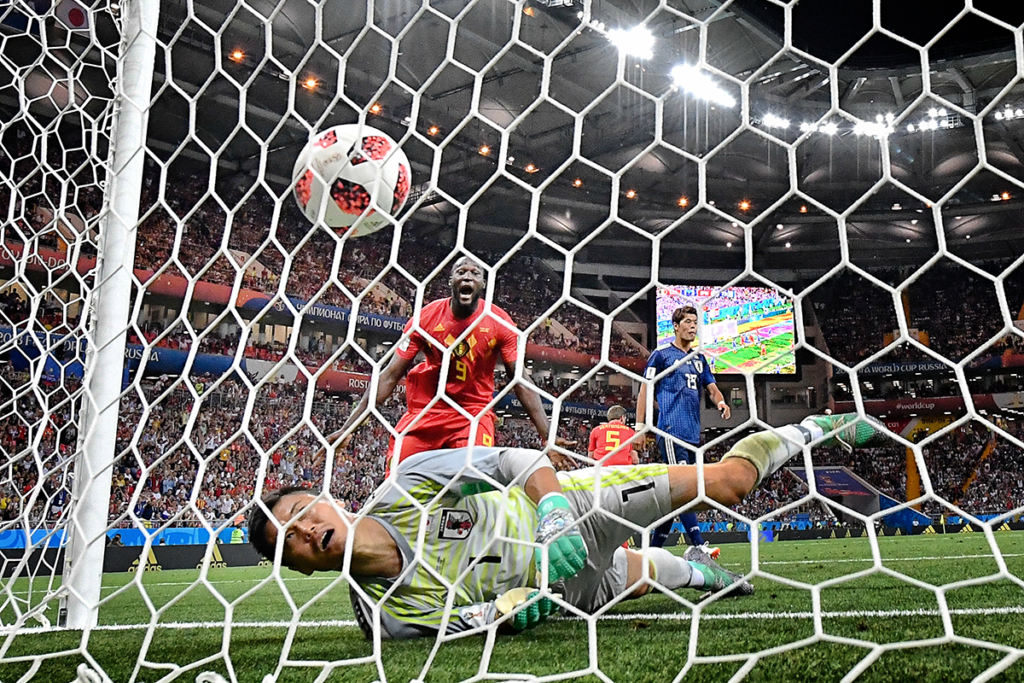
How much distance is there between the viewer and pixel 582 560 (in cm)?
135

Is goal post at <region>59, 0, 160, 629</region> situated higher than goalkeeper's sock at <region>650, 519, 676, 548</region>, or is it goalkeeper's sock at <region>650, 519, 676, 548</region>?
goal post at <region>59, 0, 160, 629</region>

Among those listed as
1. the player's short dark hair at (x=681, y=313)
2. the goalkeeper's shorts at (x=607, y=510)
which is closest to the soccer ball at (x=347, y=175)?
the goalkeeper's shorts at (x=607, y=510)

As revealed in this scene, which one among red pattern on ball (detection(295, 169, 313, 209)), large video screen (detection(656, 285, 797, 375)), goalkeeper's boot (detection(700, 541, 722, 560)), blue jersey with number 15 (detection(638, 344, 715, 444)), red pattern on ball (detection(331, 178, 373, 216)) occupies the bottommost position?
goalkeeper's boot (detection(700, 541, 722, 560))

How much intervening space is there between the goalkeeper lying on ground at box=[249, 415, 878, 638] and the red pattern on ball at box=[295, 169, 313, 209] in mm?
799

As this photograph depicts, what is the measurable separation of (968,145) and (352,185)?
15.8 m

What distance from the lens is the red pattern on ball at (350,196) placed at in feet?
6.44

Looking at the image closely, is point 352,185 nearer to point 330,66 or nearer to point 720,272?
point 330,66

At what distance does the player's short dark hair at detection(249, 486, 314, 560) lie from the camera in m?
1.61

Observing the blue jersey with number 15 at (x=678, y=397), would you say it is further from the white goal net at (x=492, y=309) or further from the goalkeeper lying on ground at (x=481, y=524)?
the goalkeeper lying on ground at (x=481, y=524)

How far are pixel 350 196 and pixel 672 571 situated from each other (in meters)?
1.44

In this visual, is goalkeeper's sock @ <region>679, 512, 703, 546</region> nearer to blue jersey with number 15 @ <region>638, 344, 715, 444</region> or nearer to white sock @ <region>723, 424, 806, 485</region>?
blue jersey with number 15 @ <region>638, 344, 715, 444</region>

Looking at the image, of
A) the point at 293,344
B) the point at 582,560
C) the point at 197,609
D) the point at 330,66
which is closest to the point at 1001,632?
the point at 582,560

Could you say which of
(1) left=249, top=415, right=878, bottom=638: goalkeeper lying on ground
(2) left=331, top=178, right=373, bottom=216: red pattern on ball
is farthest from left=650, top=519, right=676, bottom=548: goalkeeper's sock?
(2) left=331, top=178, right=373, bottom=216: red pattern on ball

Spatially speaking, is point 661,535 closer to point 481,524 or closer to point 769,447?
point 769,447
